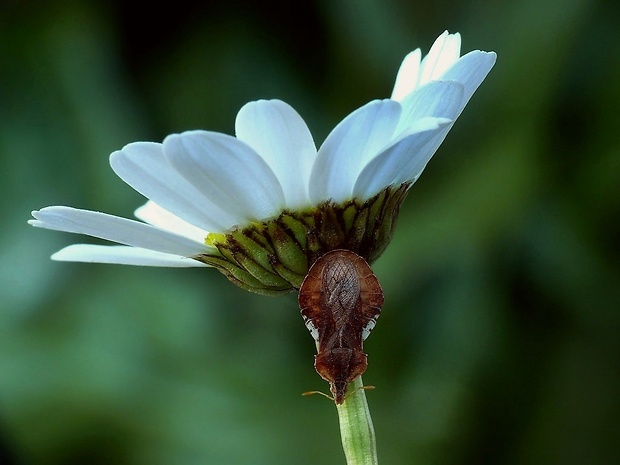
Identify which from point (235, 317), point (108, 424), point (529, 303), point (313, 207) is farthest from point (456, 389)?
point (313, 207)

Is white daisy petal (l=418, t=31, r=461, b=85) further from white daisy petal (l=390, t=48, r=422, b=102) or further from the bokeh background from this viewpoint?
the bokeh background

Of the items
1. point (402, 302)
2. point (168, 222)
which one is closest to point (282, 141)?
point (168, 222)

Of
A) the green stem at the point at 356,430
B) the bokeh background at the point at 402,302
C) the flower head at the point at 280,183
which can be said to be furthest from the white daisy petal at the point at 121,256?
the bokeh background at the point at 402,302

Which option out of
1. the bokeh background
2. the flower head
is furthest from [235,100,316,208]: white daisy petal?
the bokeh background

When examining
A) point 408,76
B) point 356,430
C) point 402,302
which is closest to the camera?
point 356,430

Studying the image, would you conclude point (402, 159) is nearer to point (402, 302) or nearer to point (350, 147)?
point (350, 147)

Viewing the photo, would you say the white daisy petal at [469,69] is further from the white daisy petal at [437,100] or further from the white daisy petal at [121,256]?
the white daisy petal at [121,256]

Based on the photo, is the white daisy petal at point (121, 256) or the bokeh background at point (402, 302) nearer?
the white daisy petal at point (121, 256)
